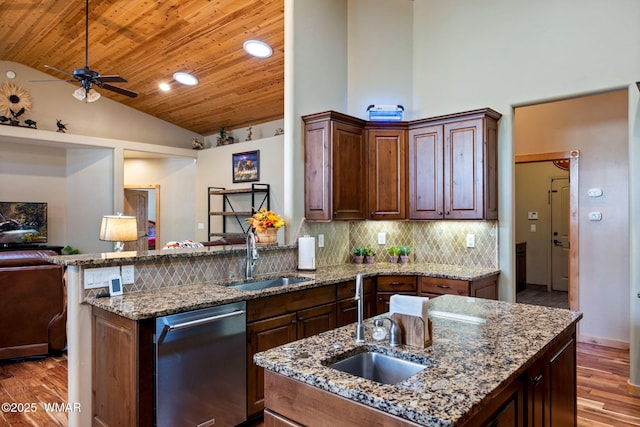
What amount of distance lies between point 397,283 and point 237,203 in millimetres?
A: 4553

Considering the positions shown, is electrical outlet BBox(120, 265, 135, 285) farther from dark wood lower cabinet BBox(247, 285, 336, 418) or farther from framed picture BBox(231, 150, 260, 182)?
framed picture BBox(231, 150, 260, 182)

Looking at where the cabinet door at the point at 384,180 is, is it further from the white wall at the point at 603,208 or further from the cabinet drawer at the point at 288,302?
the white wall at the point at 603,208

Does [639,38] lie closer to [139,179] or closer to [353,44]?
[353,44]

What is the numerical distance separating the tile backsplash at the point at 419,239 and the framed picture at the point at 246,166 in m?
3.16

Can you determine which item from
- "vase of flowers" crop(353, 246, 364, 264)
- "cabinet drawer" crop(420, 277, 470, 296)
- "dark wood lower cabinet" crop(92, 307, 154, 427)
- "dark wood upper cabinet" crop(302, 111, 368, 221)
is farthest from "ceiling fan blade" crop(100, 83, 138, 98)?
"cabinet drawer" crop(420, 277, 470, 296)

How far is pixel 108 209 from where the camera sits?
23.8 ft

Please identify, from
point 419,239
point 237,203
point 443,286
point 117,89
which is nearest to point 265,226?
point 443,286

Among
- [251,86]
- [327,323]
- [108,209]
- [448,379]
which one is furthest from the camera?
[108,209]

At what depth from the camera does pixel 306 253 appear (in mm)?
3689

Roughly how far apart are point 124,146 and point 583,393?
743cm

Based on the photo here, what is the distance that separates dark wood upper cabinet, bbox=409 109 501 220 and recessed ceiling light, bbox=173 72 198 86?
3640mm

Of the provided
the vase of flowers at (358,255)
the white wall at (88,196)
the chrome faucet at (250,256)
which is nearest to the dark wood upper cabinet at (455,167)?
the vase of flowers at (358,255)

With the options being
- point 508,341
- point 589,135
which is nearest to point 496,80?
point 589,135

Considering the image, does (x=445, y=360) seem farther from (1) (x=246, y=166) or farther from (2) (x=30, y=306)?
(1) (x=246, y=166)
